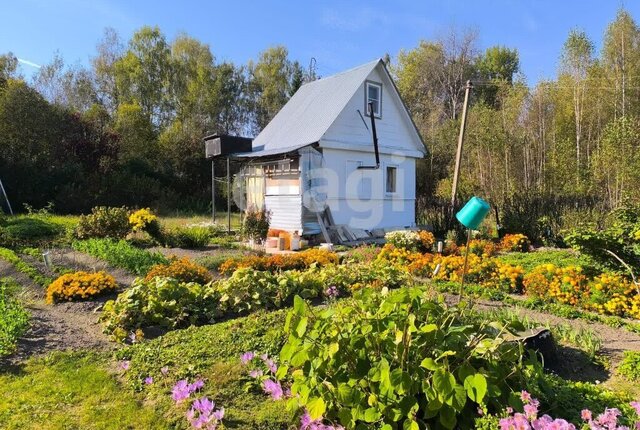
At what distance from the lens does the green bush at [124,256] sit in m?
7.32

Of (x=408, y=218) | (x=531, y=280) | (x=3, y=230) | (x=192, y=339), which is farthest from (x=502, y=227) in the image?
(x=3, y=230)

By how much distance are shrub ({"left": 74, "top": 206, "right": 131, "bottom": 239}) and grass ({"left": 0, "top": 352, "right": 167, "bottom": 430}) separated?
7.52 m

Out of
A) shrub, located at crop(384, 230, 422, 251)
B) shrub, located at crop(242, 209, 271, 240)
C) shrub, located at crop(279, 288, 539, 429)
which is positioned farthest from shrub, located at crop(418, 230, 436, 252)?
shrub, located at crop(279, 288, 539, 429)

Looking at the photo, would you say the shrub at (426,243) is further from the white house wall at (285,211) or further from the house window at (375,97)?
the house window at (375,97)

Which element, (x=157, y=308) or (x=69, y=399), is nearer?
(x=69, y=399)

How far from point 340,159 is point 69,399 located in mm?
11015

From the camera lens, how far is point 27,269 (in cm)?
692

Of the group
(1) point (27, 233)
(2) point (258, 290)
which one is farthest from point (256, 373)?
(1) point (27, 233)

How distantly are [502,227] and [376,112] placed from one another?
5340 mm

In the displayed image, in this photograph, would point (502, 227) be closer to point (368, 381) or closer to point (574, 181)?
point (574, 181)

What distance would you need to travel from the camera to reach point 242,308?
4914 mm

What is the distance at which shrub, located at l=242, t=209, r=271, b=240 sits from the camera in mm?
11898

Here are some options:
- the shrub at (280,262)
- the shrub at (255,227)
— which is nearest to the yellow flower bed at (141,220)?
the shrub at (255,227)

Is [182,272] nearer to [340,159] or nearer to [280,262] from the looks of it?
[280,262]
